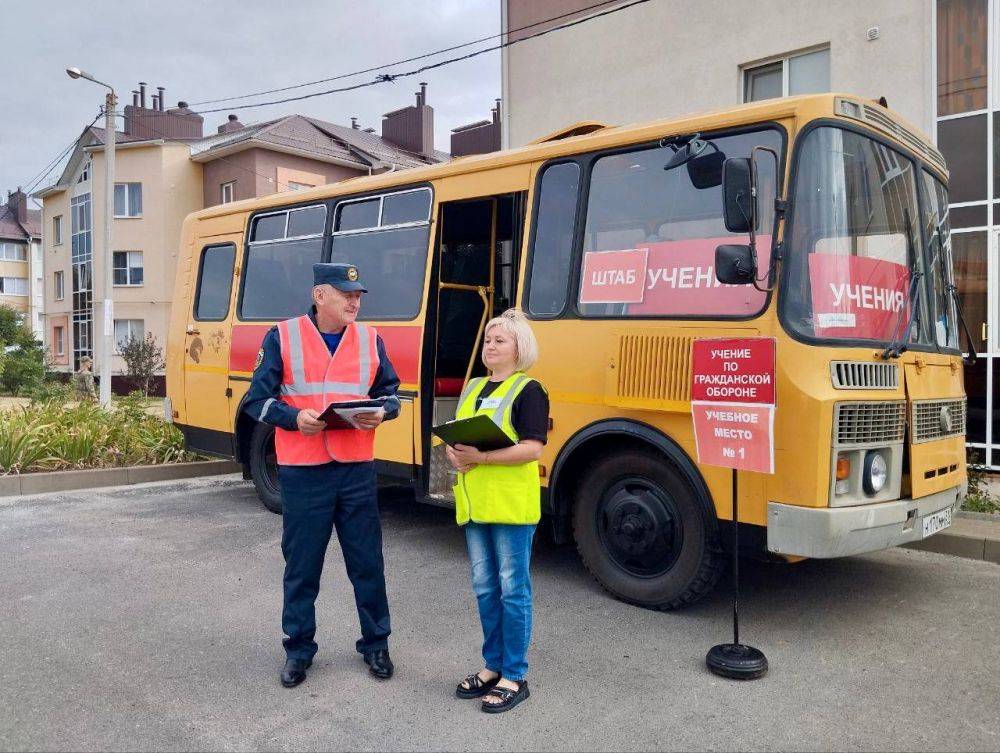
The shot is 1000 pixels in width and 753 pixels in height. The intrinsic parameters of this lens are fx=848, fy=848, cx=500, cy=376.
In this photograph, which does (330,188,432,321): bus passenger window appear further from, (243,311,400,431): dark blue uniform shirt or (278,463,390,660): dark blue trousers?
(278,463,390,660): dark blue trousers

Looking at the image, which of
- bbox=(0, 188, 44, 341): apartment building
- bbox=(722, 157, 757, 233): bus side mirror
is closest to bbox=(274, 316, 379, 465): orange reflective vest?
bbox=(722, 157, 757, 233): bus side mirror

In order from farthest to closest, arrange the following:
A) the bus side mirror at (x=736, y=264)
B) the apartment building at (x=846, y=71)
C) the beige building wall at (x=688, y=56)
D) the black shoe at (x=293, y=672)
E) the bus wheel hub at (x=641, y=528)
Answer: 1. the beige building wall at (x=688, y=56)
2. the apartment building at (x=846, y=71)
3. the bus wheel hub at (x=641, y=528)
4. the bus side mirror at (x=736, y=264)
5. the black shoe at (x=293, y=672)

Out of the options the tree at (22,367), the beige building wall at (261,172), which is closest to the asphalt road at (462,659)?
the tree at (22,367)

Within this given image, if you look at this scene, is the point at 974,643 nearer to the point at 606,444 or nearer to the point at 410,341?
the point at 606,444

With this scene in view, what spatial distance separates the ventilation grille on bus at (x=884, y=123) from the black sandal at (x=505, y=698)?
11.0ft

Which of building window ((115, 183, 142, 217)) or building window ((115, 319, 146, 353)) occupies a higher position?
building window ((115, 183, 142, 217))

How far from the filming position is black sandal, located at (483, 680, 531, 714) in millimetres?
3607

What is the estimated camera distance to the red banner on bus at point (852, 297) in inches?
172

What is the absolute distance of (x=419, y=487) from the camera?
640 cm

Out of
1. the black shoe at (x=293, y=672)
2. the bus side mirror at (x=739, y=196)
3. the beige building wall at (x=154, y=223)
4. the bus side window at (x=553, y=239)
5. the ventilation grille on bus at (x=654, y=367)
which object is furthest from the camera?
the beige building wall at (x=154, y=223)

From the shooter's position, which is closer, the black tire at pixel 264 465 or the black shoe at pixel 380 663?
the black shoe at pixel 380 663

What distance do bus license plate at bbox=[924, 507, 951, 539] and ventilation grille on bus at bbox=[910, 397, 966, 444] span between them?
1.42 feet

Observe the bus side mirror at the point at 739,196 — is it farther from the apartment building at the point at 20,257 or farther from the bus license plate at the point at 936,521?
the apartment building at the point at 20,257

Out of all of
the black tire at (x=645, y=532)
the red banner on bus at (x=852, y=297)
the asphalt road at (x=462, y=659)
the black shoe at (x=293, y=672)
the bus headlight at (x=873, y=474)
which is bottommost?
the asphalt road at (x=462, y=659)
